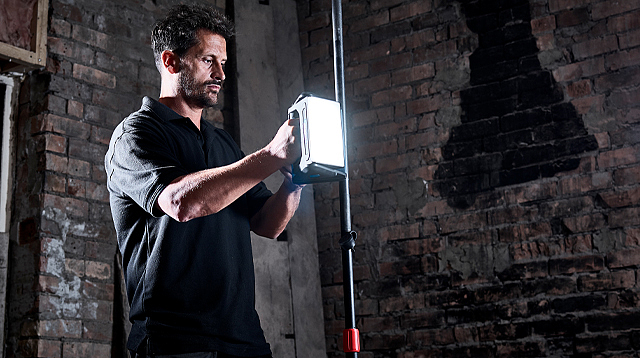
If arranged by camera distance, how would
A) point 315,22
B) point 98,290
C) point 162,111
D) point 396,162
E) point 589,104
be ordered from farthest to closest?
point 315,22
point 396,162
point 589,104
point 98,290
point 162,111

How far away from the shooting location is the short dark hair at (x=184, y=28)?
1682 mm

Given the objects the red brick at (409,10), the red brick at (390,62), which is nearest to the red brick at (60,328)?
the red brick at (390,62)

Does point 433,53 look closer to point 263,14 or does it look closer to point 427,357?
point 263,14

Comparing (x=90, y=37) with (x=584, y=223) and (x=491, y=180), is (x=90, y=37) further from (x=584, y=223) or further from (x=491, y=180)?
(x=584, y=223)

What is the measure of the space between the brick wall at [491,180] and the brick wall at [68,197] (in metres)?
1.06

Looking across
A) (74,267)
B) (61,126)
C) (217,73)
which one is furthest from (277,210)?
(61,126)

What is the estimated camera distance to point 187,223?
4.66 ft

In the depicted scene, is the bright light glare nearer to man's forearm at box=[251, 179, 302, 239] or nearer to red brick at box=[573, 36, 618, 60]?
man's forearm at box=[251, 179, 302, 239]

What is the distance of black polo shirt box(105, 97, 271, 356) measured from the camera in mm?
1354

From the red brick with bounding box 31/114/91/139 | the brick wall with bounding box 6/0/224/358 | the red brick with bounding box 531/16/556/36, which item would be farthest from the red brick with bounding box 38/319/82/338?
the red brick with bounding box 531/16/556/36

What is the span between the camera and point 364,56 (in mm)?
3219

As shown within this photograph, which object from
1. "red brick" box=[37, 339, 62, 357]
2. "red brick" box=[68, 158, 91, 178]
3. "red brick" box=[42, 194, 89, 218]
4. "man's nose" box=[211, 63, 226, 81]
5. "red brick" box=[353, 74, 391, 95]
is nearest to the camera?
"man's nose" box=[211, 63, 226, 81]

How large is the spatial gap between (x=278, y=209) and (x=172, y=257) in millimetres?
338

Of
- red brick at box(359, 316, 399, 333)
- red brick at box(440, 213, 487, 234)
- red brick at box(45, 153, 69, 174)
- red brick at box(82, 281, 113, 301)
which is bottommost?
red brick at box(359, 316, 399, 333)
